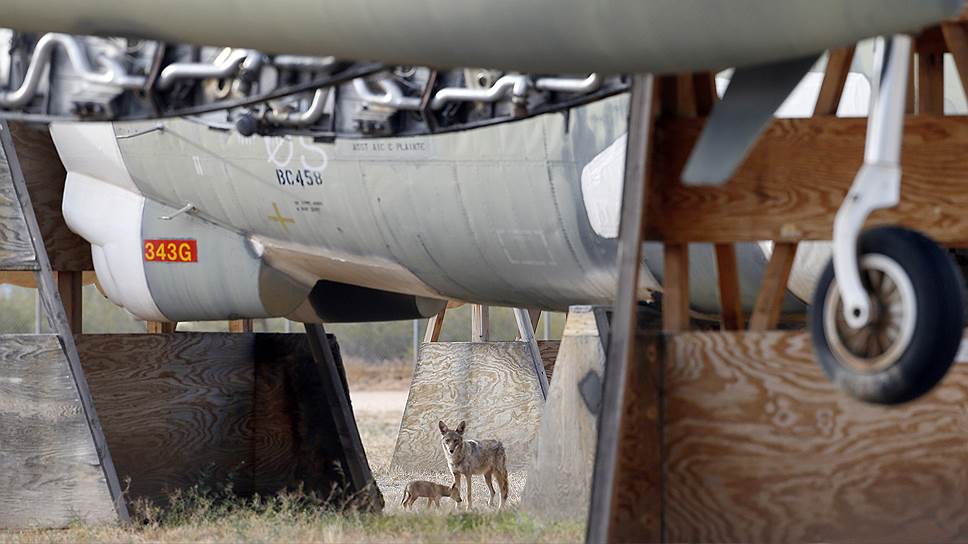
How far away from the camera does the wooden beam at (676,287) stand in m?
7.03

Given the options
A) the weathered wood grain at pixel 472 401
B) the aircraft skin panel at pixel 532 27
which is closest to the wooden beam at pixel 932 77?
the aircraft skin panel at pixel 532 27

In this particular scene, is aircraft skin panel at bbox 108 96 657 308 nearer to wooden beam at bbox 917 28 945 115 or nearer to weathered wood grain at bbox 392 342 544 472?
wooden beam at bbox 917 28 945 115

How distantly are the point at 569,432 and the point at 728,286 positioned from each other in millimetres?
2796

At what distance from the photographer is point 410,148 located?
31.1ft

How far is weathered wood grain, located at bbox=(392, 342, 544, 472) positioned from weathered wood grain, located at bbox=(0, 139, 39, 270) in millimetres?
6853

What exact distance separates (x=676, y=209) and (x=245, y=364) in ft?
18.3

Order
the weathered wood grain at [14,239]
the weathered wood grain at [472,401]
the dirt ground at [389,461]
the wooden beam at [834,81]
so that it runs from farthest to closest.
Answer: the weathered wood grain at [472,401], the dirt ground at [389,461], the weathered wood grain at [14,239], the wooden beam at [834,81]

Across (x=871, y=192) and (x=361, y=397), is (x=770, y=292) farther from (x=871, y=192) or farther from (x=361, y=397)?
(x=361, y=397)

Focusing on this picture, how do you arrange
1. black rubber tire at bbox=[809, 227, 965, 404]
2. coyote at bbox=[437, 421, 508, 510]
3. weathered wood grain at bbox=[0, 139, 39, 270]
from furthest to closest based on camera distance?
coyote at bbox=[437, 421, 508, 510]
weathered wood grain at bbox=[0, 139, 39, 270]
black rubber tire at bbox=[809, 227, 965, 404]

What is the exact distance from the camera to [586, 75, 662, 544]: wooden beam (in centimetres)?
642

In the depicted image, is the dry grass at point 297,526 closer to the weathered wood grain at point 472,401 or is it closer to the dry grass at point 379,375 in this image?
the weathered wood grain at point 472,401

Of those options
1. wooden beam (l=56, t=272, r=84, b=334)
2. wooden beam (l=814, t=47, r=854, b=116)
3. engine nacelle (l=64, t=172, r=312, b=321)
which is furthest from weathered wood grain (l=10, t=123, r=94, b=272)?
wooden beam (l=814, t=47, r=854, b=116)

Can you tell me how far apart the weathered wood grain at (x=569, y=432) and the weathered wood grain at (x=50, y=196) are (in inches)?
153

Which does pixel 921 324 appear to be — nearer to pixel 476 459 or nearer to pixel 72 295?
pixel 476 459
